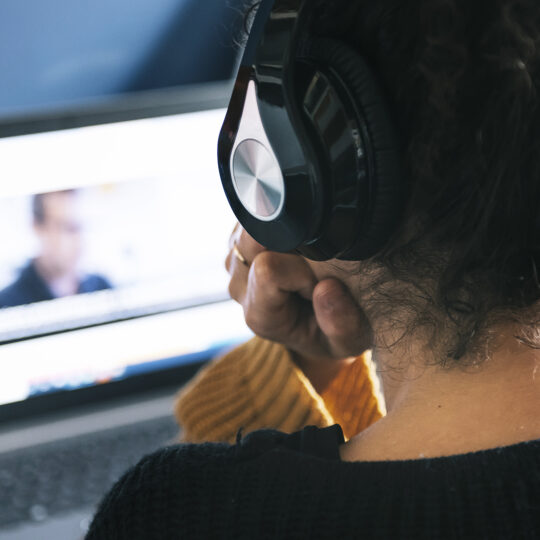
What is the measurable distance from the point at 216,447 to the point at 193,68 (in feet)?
3.10

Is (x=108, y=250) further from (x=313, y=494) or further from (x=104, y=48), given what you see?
(x=313, y=494)

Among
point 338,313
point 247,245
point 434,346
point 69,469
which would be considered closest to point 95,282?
point 69,469

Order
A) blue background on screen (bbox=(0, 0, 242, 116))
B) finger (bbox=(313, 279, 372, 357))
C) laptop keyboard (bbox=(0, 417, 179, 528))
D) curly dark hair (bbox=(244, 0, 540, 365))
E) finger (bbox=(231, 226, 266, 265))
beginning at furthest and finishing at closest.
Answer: blue background on screen (bbox=(0, 0, 242, 116)) < laptop keyboard (bbox=(0, 417, 179, 528)) < finger (bbox=(231, 226, 266, 265)) < finger (bbox=(313, 279, 372, 357)) < curly dark hair (bbox=(244, 0, 540, 365))

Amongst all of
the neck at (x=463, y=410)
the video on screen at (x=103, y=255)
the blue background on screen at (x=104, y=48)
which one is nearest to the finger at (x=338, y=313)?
the neck at (x=463, y=410)

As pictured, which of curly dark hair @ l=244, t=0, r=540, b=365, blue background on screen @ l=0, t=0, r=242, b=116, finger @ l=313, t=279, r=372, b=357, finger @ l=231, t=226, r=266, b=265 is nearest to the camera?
curly dark hair @ l=244, t=0, r=540, b=365

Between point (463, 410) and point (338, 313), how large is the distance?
0.51 ft

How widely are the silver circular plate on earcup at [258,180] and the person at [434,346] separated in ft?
0.24

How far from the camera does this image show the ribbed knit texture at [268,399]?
683 millimetres

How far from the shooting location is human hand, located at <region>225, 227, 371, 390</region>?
627 mm

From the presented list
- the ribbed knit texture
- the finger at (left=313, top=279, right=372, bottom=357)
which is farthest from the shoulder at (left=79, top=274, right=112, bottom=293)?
the finger at (left=313, top=279, right=372, bottom=357)

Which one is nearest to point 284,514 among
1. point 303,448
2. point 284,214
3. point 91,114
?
point 303,448

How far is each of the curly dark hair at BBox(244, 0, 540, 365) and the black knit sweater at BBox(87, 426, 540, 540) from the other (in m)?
0.08

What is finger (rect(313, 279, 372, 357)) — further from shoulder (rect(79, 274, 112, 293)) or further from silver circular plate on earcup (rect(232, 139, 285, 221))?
shoulder (rect(79, 274, 112, 293))

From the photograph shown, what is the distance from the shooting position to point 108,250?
0.98 metres
